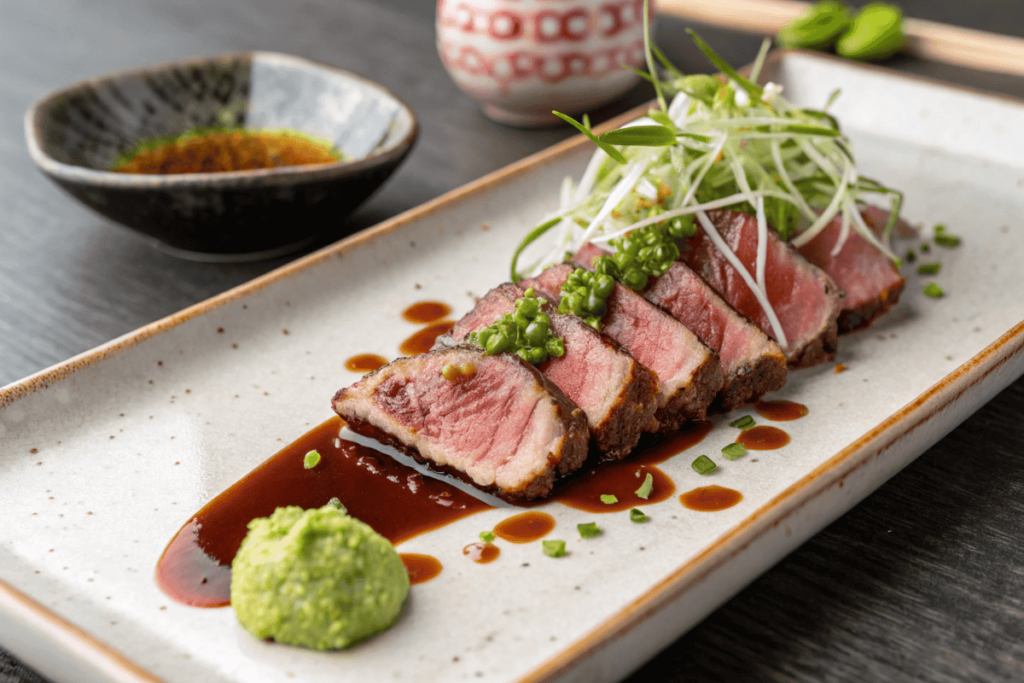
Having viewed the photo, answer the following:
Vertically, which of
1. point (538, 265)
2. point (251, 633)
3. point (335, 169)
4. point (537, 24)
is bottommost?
point (251, 633)

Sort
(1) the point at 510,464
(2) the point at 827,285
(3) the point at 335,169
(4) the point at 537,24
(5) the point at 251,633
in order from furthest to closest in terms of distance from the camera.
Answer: (4) the point at 537,24, (3) the point at 335,169, (2) the point at 827,285, (1) the point at 510,464, (5) the point at 251,633

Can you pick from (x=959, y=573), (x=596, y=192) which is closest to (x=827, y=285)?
(x=596, y=192)

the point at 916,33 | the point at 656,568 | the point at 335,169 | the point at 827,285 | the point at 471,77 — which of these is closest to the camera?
the point at 656,568

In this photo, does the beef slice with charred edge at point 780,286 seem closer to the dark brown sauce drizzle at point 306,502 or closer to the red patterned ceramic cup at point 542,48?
the dark brown sauce drizzle at point 306,502

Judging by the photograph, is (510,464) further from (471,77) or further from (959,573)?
(471,77)

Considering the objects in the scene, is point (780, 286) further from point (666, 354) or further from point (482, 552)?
point (482, 552)

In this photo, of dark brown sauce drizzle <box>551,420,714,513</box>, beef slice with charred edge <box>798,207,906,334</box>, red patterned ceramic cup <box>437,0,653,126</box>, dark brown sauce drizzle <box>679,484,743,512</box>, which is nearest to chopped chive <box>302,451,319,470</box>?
dark brown sauce drizzle <box>551,420,714,513</box>

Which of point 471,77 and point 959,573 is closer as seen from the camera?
point 959,573

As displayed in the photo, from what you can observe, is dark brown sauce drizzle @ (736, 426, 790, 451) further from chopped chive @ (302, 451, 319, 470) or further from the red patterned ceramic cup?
the red patterned ceramic cup
